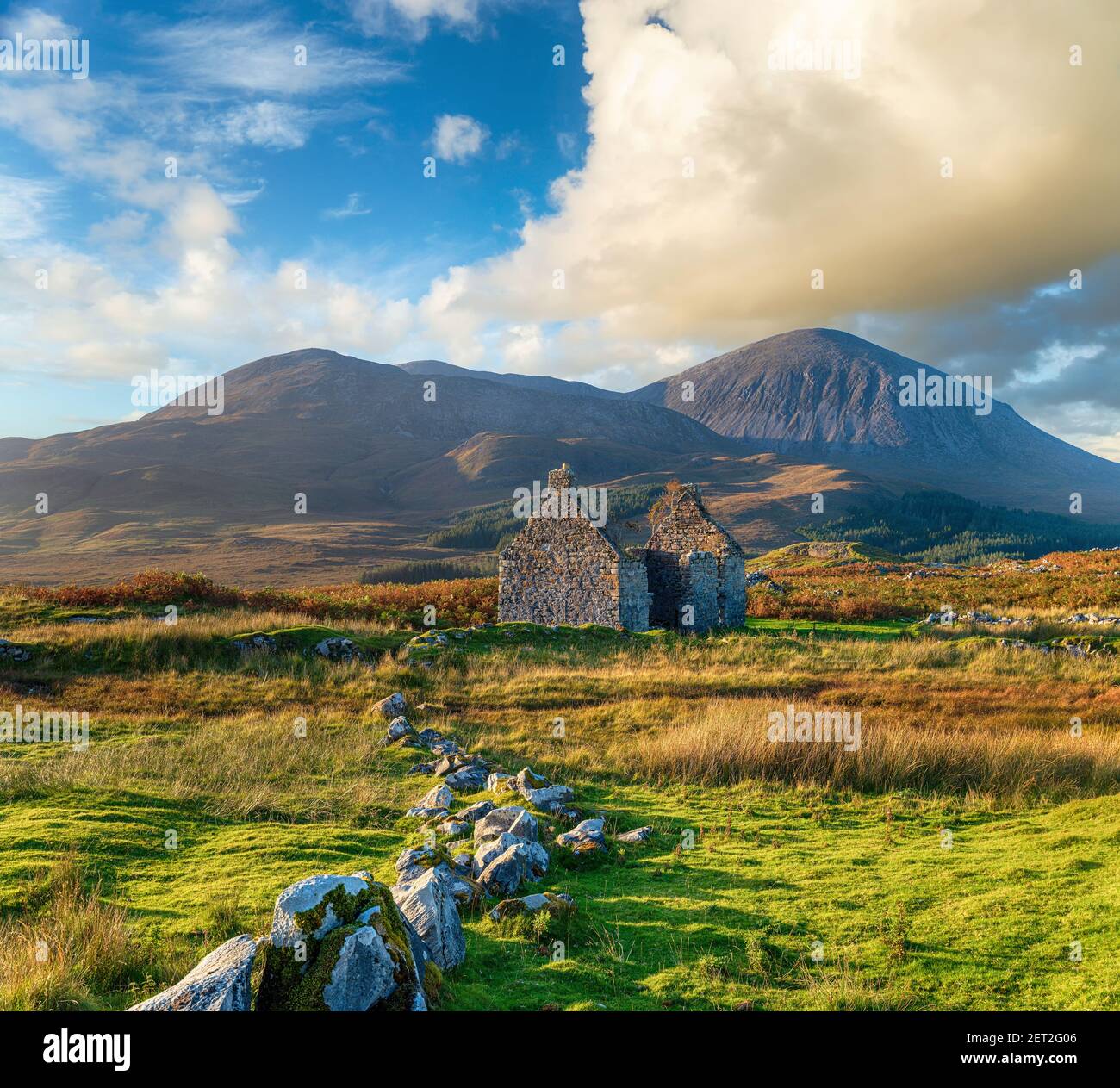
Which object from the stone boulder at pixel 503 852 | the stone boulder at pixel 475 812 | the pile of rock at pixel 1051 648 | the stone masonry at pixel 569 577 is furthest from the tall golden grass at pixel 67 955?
the pile of rock at pixel 1051 648

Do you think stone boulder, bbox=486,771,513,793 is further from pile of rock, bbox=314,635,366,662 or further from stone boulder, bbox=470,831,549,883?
pile of rock, bbox=314,635,366,662

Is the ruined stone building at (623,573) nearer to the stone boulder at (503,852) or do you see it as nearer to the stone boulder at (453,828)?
the stone boulder at (453,828)

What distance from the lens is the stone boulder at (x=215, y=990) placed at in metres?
3.70

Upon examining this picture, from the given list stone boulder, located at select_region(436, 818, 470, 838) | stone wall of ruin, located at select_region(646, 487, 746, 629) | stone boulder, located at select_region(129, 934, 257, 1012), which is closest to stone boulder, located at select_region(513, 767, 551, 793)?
stone boulder, located at select_region(436, 818, 470, 838)

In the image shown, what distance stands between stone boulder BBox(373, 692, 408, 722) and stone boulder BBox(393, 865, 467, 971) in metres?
9.73

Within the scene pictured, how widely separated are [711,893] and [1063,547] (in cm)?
18836

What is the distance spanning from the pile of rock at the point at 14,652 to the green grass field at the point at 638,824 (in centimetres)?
38

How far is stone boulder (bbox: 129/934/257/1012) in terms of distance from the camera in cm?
370

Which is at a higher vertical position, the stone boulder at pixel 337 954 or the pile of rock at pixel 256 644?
the stone boulder at pixel 337 954

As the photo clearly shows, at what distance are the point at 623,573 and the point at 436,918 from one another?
21.8m

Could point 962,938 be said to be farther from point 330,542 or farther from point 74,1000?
point 330,542

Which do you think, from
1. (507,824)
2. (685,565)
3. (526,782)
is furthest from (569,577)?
(507,824)

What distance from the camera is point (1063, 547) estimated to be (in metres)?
158

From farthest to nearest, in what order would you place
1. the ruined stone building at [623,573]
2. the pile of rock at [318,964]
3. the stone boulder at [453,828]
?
the ruined stone building at [623,573] → the stone boulder at [453,828] → the pile of rock at [318,964]
